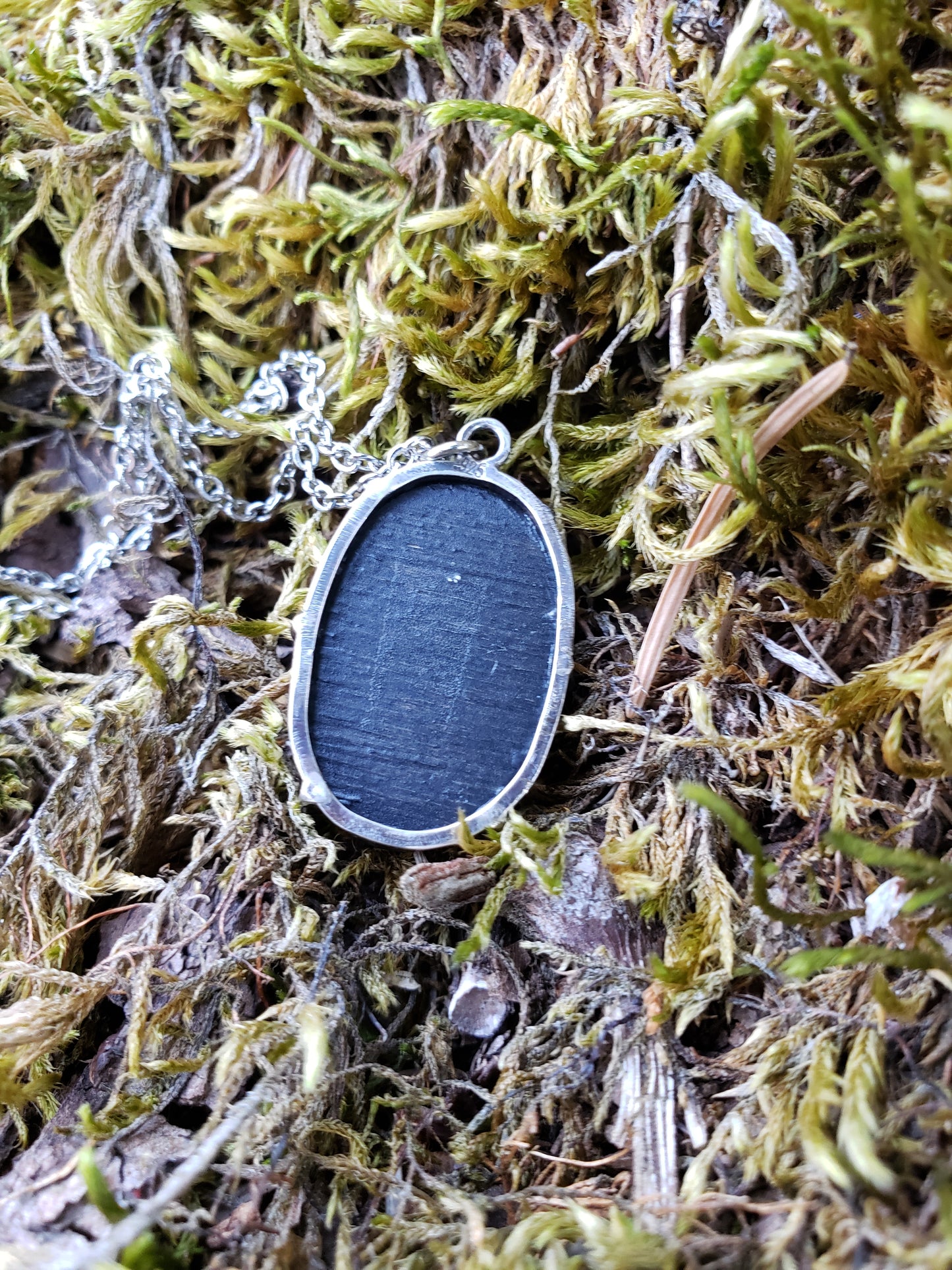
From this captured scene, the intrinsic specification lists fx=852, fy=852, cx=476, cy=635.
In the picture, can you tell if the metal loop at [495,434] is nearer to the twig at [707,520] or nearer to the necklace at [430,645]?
the necklace at [430,645]

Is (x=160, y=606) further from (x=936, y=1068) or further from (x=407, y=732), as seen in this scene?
(x=936, y=1068)

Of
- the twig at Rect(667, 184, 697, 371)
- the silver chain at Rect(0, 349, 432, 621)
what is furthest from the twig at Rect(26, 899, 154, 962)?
the twig at Rect(667, 184, 697, 371)

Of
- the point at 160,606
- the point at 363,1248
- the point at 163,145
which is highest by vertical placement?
the point at 163,145

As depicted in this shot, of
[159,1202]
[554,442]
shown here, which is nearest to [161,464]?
[554,442]

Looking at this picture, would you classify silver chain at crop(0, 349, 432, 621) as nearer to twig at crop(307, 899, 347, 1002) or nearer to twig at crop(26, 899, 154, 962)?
twig at crop(26, 899, 154, 962)

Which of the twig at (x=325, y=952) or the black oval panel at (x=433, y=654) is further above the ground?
the black oval panel at (x=433, y=654)

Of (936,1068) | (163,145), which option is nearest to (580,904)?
(936,1068)

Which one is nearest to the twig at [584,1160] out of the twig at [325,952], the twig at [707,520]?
the twig at [325,952]

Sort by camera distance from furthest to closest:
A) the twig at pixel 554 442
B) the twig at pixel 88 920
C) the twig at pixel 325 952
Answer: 1. the twig at pixel 554 442
2. the twig at pixel 88 920
3. the twig at pixel 325 952

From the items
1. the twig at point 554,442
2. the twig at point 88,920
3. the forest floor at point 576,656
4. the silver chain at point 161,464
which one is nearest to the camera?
the forest floor at point 576,656
